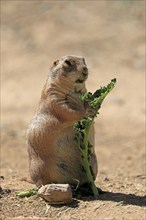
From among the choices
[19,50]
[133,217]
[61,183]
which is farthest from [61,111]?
[19,50]

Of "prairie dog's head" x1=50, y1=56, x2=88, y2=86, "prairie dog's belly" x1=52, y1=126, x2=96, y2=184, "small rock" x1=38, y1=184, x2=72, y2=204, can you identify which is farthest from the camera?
"prairie dog's belly" x1=52, y1=126, x2=96, y2=184

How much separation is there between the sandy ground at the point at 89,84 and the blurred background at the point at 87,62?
19 mm

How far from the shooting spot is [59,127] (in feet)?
22.7

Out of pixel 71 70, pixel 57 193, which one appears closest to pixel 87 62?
pixel 71 70

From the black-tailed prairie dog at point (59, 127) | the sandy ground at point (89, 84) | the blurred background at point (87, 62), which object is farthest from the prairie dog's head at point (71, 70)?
the blurred background at point (87, 62)

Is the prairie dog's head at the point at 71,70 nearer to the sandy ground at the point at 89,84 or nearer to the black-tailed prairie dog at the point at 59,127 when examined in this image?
the black-tailed prairie dog at the point at 59,127

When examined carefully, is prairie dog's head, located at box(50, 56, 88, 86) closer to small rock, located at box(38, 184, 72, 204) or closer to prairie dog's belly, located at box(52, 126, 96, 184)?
prairie dog's belly, located at box(52, 126, 96, 184)

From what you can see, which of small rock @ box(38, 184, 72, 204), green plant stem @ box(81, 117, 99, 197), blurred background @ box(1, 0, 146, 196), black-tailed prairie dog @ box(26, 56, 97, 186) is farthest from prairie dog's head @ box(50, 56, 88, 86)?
blurred background @ box(1, 0, 146, 196)

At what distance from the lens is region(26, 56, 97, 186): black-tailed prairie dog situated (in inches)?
269

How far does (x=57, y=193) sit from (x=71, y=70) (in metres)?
1.30

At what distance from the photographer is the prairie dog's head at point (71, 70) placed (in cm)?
682

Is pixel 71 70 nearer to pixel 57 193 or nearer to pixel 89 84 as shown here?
pixel 57 193

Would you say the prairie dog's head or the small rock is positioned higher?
the prairie dog's head

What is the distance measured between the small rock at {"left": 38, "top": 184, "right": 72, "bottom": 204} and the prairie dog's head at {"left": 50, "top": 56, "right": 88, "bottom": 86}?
110 centimetres
